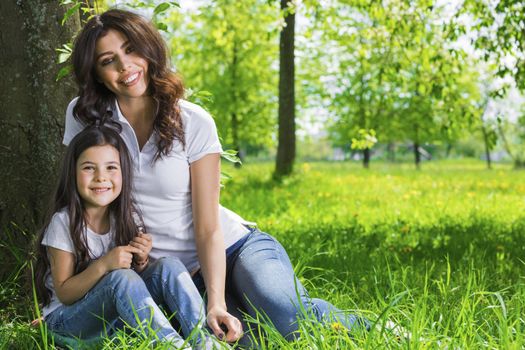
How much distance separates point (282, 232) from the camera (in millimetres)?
5344

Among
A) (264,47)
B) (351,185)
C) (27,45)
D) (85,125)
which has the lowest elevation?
(351,185)

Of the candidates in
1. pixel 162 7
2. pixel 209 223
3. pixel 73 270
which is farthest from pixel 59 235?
pixel 162 7

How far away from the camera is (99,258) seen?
111 inches

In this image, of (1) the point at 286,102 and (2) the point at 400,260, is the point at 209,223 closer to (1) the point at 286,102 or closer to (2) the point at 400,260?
(2) the point at 400,260

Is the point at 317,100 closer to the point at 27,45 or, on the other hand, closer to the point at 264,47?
the point at 264,47

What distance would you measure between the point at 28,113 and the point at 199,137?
1.21 m

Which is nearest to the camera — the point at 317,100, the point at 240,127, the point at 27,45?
the point at 27,45

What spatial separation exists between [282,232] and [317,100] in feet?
71.2

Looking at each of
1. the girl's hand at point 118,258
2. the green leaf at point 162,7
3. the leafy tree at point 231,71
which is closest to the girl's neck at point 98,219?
the girl's hand at point 118,258

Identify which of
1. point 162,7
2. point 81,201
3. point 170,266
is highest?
point 162,7

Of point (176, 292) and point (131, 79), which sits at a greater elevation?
point (131, 79)

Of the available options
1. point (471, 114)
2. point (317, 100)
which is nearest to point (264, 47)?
point (317, 100)

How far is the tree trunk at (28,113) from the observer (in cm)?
365

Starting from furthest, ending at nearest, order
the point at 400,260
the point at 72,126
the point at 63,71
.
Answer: the point at 400,260
the point at 63,71
the point at 72,126
